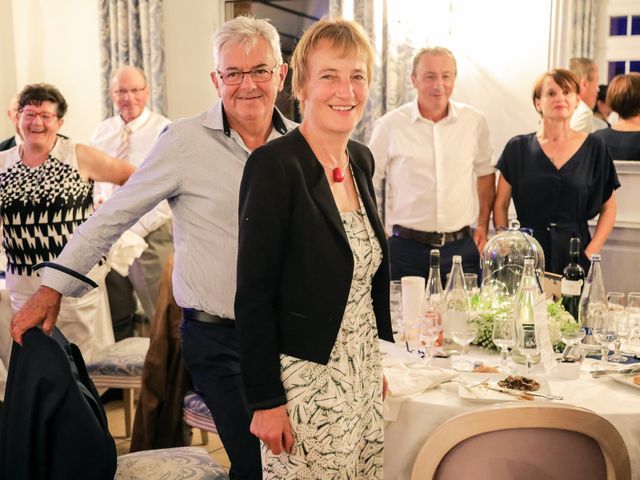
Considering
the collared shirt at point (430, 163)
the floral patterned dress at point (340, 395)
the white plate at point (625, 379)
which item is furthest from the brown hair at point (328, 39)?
the collared shirt at point (430, 163)

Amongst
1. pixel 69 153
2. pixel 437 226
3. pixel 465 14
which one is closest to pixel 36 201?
pixel 69 153

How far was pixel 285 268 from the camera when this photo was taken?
66.4 inches

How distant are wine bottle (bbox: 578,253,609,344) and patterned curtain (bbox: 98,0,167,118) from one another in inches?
157

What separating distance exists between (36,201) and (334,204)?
7.06 feet

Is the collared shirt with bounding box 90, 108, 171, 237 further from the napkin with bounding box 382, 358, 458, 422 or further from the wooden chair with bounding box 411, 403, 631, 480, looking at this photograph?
the wooden chair with bounding box 411, 403, 631, 480

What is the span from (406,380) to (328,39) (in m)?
0.92

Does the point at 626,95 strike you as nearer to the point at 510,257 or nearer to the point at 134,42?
the point at 510,257

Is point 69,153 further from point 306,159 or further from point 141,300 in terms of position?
point 306,159

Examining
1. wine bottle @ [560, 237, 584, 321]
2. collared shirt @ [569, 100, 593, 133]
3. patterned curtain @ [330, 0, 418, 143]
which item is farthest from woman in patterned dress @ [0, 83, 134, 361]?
collared shirt @ [569, 100, 593, 133]

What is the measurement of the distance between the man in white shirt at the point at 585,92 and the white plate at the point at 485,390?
2853mm

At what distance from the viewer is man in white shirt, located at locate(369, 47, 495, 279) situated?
411 cm

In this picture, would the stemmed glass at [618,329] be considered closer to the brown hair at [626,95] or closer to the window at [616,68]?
the brown hair at [626,95]

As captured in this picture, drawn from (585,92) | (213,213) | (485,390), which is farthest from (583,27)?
(213,213)

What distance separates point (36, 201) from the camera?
11.4 feet
